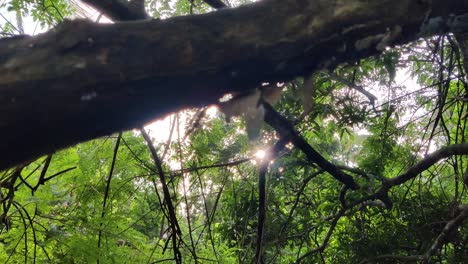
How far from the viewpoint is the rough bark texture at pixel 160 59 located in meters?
0.64

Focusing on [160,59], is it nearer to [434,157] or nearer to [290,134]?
[290,134]

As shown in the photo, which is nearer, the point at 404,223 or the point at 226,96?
the point at 226,96

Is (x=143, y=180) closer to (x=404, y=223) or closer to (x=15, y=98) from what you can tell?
(x=404, y=223)

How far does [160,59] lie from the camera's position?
0.71 m

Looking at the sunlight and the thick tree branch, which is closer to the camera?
the thick tree branch

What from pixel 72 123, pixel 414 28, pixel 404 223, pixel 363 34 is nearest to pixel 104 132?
pixel 72 123

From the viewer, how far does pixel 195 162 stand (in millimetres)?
2482

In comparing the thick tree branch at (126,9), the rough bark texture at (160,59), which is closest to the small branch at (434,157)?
the rough bark texture at (160,59)

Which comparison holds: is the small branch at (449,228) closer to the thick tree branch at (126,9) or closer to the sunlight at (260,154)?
the sunlight at (260,154)

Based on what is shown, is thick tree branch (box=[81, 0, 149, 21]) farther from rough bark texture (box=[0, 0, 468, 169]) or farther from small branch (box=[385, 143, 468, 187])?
small branch (box=[385, 143, 468, 187])

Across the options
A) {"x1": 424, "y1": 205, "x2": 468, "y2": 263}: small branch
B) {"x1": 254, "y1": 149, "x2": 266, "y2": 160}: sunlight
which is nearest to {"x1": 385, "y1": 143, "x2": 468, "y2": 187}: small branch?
{"x1": 424, "y1": 205, "x2": 468, "y2": 263}: small branch

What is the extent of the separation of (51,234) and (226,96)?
1.95 metres

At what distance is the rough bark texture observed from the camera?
639 mm

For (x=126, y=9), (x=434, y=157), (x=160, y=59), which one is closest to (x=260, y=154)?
(x=434, y=157)
